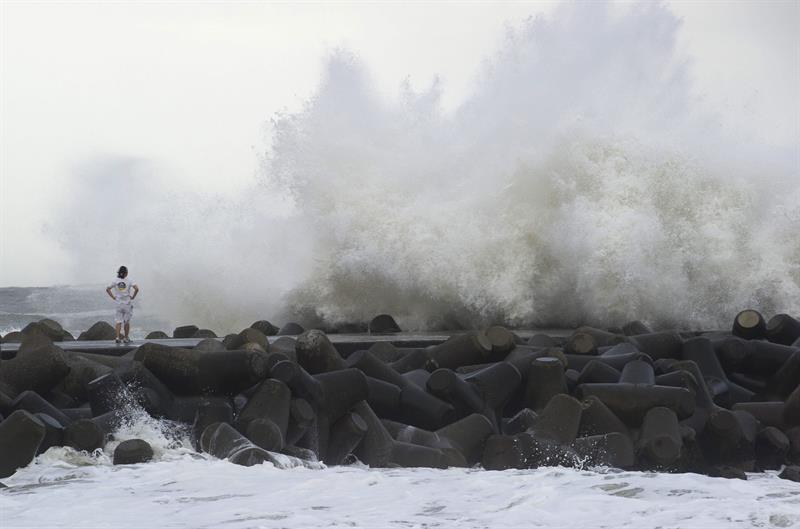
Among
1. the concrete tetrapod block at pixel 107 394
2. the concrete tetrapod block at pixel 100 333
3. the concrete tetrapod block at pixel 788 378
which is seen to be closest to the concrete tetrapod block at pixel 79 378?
the concrete tetrapod block at pixel 107 394

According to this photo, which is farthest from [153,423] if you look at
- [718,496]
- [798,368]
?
[798,368]

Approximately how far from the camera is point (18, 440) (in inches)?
237

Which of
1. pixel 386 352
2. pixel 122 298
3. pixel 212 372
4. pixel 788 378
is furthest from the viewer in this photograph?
pixel 122 298

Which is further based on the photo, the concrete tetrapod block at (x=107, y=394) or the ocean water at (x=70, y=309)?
the ocean water at (x=70, y=309)

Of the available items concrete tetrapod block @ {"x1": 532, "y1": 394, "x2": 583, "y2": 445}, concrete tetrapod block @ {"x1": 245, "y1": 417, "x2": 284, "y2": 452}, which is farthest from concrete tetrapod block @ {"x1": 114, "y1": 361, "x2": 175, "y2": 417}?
concrete tetrapod block @ {"x1": 532, "y1": 394, "x2": 583, "y2": 445}

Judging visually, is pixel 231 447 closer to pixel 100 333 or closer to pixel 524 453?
pixel 524 453

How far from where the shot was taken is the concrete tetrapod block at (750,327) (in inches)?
379

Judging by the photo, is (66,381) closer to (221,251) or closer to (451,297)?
(451,297)

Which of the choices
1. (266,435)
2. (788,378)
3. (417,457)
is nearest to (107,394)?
(266,435)

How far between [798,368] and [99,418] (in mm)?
5309

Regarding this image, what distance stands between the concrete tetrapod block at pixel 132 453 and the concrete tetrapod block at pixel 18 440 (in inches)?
18.3

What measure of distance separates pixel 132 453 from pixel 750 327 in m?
5.91

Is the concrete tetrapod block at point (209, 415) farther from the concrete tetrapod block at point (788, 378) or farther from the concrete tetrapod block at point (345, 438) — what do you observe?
the concrete tetrapod block at point (788, 378)

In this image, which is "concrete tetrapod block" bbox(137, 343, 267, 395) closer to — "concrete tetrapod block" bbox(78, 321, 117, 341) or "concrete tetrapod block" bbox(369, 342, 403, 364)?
"concrete tetrapod block" bbox(369, 342, 403, 364)
